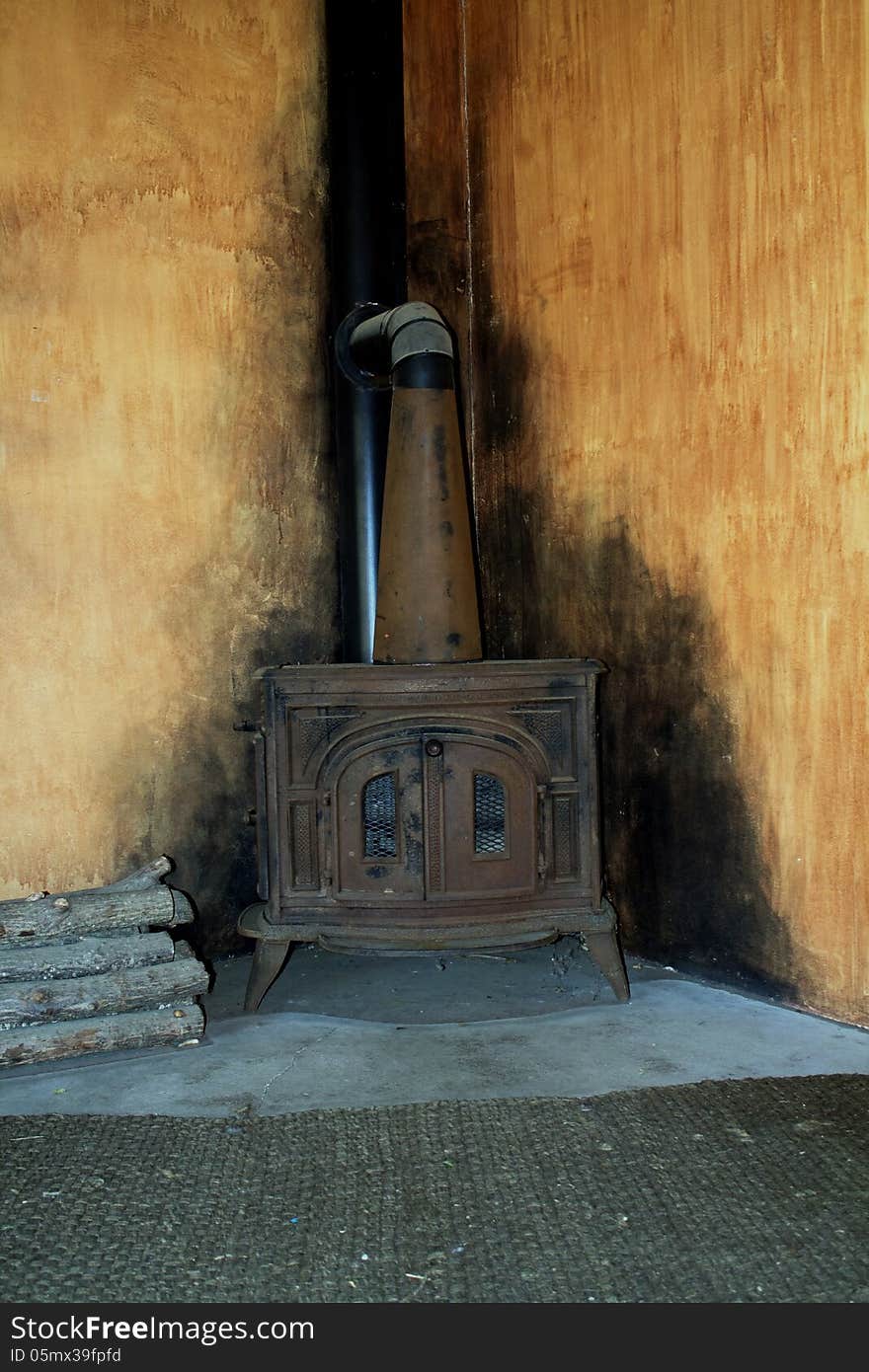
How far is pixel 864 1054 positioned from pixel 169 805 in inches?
75.0

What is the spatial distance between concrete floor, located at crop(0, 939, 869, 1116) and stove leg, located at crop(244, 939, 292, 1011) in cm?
5

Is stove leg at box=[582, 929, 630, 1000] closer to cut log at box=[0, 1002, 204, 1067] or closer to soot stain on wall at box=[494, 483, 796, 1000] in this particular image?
soot stain on wall at box=[494, 483, 796, 1000]

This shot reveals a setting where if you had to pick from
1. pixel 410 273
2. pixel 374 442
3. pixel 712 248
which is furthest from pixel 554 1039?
pixel 410 273

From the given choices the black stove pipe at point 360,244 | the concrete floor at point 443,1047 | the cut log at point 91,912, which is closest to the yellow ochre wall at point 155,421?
the black stove pipe at point 360,244

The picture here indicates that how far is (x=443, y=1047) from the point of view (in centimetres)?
282

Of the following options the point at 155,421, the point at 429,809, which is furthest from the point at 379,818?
the point at 155,421

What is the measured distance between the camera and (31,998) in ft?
9.03

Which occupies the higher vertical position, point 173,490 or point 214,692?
point 173,490

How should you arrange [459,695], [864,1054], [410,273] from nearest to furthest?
[864,1054]
[459,695]
[410,273]

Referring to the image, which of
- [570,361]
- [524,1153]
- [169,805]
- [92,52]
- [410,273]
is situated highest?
[92,52]

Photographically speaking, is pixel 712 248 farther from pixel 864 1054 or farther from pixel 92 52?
pixel 864 1054

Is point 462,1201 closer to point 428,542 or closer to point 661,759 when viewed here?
point 661,759

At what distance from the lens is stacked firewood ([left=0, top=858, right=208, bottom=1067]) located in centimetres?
274

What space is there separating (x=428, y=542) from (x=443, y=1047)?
4.25 feet
